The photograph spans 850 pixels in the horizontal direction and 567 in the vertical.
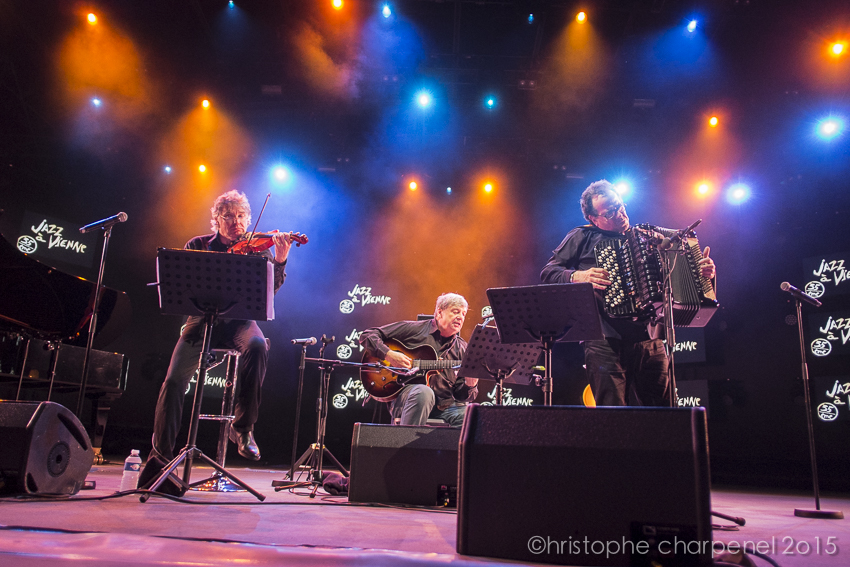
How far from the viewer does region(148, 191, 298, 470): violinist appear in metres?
3.51

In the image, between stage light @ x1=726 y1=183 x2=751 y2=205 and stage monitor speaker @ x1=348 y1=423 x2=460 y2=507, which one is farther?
stage light @ x1=726 y1=183 x2=751 y2=205

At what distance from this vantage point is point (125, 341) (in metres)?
9.33

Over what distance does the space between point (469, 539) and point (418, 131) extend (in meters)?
8.25

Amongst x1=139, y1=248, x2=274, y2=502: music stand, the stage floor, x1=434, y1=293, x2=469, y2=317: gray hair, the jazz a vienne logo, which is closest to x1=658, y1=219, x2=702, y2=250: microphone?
the stage floor

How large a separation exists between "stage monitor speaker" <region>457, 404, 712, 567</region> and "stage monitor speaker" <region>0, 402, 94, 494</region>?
2.25 m

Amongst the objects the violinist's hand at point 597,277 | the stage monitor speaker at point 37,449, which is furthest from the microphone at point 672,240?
the stage monitor speaker at point 37,449

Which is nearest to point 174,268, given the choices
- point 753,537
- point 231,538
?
point 231,538

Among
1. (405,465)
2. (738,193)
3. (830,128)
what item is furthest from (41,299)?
(830,128)

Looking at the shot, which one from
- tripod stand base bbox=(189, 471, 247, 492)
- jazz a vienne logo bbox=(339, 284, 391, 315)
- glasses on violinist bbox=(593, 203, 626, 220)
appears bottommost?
tripod stand base bbox=(189, 471, 247, 492)

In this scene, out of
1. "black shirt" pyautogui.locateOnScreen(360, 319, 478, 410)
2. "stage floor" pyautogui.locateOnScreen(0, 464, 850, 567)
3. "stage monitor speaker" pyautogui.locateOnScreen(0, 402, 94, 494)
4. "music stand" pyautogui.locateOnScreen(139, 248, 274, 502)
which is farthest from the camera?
"black shirt" pyautogui.locateOnScreen(360, 319, 478, 410)

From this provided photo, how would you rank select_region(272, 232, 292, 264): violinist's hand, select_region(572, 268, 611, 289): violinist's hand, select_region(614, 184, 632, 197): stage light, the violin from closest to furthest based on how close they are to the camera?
select_region(572, 268, 611, 289): violinist's hand → select_region(272, 232, 292, 264): violinist's hand → the violin → select_region(614, 184, 632, 197): stage light

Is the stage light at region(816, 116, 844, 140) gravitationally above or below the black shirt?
above

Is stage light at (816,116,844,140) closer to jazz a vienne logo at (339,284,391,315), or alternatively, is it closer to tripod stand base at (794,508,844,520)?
tripod stand base at (794,508,844,520)

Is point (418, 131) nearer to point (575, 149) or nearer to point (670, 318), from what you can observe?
point (575, 149)
